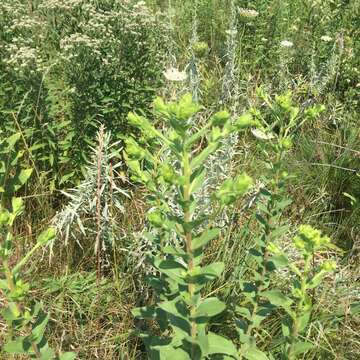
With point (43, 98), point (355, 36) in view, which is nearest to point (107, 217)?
point (43, 98)

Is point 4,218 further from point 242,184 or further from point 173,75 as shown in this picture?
point 173,75

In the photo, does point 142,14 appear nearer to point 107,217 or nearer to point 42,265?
point 107,217

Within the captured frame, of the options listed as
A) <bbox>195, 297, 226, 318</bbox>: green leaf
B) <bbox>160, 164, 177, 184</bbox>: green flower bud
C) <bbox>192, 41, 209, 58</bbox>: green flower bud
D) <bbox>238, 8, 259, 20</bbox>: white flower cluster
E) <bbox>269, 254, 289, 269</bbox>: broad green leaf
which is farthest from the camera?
<bbox>238, 8, 259, 20</bbox>: white flower cluster

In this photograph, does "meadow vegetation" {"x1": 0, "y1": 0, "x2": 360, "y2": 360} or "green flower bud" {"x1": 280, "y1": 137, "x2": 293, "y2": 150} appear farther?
"green flower bud" {"x1": 280, "y1": 137, "x2": 293, "y2": 150}

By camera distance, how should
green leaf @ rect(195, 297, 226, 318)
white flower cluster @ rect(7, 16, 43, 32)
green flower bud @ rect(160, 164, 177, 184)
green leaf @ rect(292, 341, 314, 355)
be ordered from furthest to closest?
white flower cluster @ rect(7, 16, 43, 32) < green leaf @ rect(292, 341, 314, 355) < green leaf @ rect(195, 297, 226, 318) < green flower bud @ rect(160, 164, 177, 184)

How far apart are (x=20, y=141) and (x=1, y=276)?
3.49 ft

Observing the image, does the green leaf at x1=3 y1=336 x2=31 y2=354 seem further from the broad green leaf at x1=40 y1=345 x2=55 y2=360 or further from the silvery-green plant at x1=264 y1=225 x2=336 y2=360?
the silvery-green plant at x1=264 y1=225 x2=336 y2=360

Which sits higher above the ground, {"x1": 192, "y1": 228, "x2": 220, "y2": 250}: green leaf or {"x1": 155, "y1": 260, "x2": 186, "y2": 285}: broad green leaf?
{"x1": 192, "y1": 228, "x2": 220, "y2": 250}: green leaf

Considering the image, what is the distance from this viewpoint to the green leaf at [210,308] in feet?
4.26

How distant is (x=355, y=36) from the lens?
3.95 meters

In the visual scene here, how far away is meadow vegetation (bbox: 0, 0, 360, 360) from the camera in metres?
1.40

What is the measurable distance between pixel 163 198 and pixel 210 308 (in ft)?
1.08

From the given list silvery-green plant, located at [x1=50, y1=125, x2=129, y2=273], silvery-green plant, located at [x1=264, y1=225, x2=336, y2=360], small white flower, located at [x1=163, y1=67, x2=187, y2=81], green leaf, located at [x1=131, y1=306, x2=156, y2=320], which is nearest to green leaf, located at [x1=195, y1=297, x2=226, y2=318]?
silvery-green plant, located at [x1=264, y1=225, x2=336, y2=360]

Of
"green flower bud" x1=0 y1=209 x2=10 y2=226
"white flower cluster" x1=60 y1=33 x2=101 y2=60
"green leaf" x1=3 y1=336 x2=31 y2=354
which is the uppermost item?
"green flower bud" x1=0 y1=209 x2=10 y2=226
